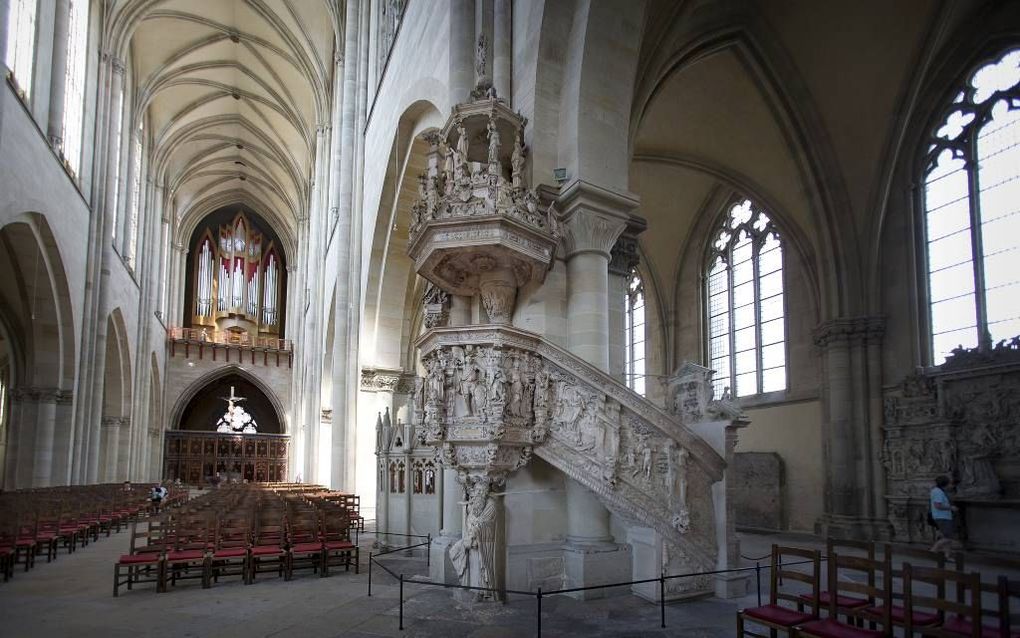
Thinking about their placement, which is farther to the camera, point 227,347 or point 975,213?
point 227,347

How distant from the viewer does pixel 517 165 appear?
8.20 metres

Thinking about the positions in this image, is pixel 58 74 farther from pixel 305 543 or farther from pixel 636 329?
pixel 636 329

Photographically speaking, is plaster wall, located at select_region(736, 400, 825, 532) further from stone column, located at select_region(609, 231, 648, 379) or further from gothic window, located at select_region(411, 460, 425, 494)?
gothic window, located at select_region(411, 460, 425, 494)

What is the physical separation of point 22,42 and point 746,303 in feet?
60.3

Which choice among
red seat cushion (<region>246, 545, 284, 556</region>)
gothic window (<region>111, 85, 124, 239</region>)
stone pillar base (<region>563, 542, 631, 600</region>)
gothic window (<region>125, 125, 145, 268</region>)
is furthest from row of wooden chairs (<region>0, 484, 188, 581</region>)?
gothic window (<region>125, 125, 145, 268</region>)

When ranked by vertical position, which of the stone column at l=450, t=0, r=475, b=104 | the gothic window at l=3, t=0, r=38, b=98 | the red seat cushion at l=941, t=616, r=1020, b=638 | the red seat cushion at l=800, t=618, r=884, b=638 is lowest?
the red seat cushion at l=800, t=618, r=884, b=638

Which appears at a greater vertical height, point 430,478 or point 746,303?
point 746,303

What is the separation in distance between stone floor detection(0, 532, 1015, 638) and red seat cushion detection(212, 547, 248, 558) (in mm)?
353

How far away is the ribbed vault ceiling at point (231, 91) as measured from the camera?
2750cm

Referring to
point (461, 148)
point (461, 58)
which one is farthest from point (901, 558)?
point (461, 58)

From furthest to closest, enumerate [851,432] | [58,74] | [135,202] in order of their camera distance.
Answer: [135,202], [58,74], [851,432]

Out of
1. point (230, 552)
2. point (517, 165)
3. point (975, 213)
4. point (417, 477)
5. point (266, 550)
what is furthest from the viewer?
point (975, 213)

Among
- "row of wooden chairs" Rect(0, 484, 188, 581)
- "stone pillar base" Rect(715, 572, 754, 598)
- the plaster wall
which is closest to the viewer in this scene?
"stone pillar base" Rect(715, 572, 754, 598)

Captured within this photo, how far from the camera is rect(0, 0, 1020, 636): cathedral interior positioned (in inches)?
283
